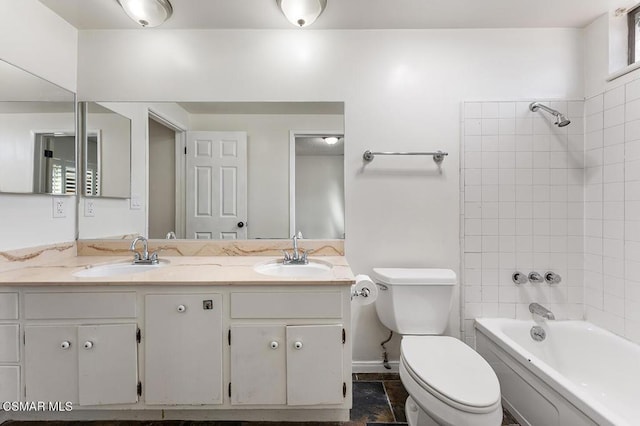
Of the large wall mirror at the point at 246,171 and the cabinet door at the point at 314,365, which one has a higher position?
the large wall mirror at the point at 246,171

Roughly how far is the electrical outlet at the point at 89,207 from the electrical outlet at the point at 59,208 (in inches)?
4.3

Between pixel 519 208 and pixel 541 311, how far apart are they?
0.63 m

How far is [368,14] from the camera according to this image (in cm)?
168

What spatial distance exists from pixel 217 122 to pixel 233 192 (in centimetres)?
47

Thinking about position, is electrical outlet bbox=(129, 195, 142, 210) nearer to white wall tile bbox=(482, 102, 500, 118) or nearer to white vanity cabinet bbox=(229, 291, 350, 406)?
white vanity cabinet bbox=(229, 291, 350, 406)

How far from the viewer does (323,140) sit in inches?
71.9

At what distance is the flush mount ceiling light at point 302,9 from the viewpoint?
150 cm

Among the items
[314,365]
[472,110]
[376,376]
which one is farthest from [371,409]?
[472,110]

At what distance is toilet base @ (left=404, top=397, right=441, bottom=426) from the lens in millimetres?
1365

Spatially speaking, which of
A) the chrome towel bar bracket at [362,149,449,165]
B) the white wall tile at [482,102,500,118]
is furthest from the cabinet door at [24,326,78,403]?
the white wall tile at [482,102,500,118]

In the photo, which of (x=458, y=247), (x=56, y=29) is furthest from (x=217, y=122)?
(x=458, y=247)

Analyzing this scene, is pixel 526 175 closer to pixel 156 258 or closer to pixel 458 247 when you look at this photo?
pixel 458 247

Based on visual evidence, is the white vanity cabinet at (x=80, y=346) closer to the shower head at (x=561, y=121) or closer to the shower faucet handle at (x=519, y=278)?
the shower faucet handle at (x=519, y=278)

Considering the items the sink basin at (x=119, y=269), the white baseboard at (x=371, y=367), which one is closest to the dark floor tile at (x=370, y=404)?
the white baseboard at (x=371, y=367)
